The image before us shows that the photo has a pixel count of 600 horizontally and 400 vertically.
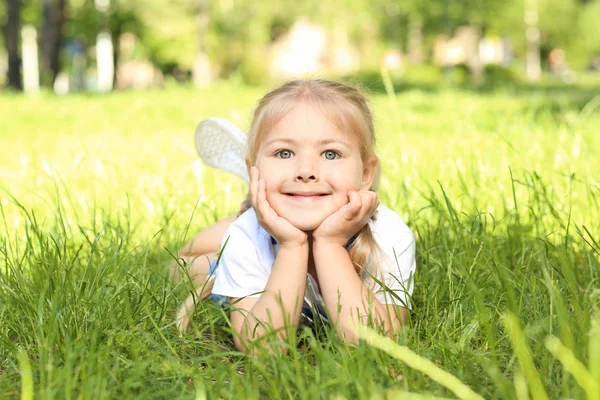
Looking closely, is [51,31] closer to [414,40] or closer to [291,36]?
[414,40]

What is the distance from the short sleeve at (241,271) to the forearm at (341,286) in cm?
22

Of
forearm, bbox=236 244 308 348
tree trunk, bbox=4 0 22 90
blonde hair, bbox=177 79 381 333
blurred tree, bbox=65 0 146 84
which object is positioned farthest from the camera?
blurred tree, bbox=65 0 146 84

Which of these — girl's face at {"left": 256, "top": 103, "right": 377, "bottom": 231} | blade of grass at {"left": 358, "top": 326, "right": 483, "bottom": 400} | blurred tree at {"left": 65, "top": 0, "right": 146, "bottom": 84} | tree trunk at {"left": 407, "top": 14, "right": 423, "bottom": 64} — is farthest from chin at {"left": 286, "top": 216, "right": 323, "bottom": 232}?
tree trunk at {"left": 407, "top": 14, "right": 423, "bottom": 64}

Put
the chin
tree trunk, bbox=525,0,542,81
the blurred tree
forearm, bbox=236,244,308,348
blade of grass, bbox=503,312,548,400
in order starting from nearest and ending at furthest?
blade of grass, bbox=503,312,548,400 → forearm, bbox=236,244,308,348 → the chin → the blurred tree → tree trunk, bbox=525,0,542,81

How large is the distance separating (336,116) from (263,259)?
0.47m

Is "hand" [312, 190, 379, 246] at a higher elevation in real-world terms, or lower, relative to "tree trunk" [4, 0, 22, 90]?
lower

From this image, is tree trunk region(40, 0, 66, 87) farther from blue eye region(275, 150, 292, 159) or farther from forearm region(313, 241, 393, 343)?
forearm region(313, 241, 393, 343)

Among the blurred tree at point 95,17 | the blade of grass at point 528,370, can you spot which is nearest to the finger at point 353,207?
the blade of grass at point 528,370

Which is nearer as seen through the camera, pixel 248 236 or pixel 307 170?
pixel 307 170

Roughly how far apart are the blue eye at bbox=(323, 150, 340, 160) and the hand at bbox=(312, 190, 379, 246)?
14cm

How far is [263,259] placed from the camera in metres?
2.35

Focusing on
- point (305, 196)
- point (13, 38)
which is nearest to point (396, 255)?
point (305, 196)

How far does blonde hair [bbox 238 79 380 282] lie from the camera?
230cm

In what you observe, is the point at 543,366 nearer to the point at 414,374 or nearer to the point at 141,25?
the point at 414,374
